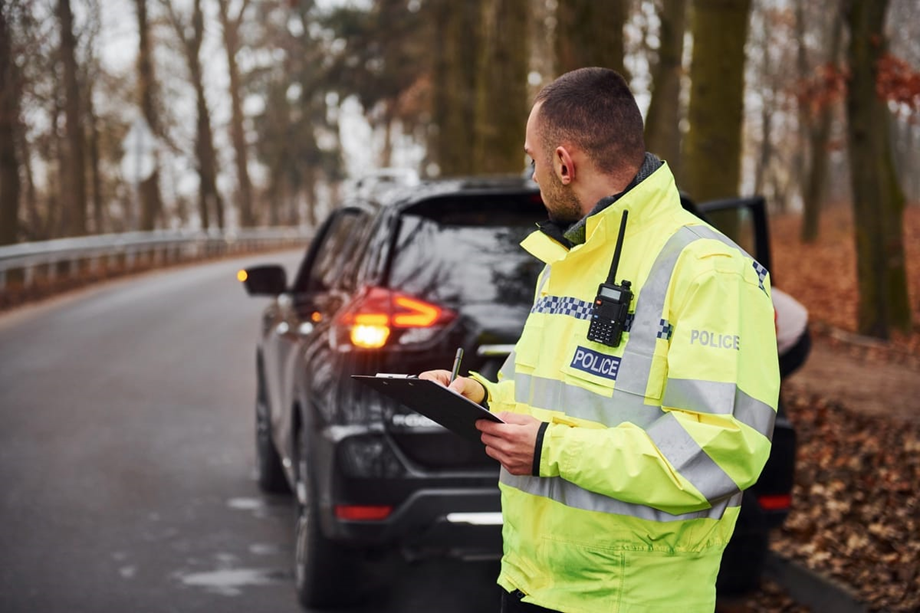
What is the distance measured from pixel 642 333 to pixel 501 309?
7.75 ft

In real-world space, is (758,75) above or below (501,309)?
above

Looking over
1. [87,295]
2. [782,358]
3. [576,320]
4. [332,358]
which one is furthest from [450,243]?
[87,295]

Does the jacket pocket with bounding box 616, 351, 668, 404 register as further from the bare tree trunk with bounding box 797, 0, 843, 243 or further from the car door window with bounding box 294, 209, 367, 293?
the bare tree trunk with bounding box 797, 0, 843, 243

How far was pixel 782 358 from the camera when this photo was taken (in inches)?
227

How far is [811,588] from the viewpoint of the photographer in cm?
553

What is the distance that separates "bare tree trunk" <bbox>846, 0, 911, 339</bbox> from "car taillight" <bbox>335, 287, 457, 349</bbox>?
11.3 meters

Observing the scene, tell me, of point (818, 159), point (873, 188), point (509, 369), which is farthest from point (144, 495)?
point (818, 159)

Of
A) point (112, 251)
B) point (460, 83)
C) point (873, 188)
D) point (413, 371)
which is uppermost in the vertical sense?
point (460, 83)

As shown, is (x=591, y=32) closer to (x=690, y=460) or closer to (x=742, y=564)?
(x=742, y=564)

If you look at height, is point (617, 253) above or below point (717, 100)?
below

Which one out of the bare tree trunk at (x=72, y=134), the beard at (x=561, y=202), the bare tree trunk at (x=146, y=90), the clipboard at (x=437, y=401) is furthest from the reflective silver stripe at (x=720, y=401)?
the bare tree trunk at (x=146, y=90)

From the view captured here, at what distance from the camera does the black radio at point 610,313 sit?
8.03ft

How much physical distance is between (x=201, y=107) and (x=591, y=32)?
31015mm

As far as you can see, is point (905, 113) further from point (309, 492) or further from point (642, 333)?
point (642, 333)
